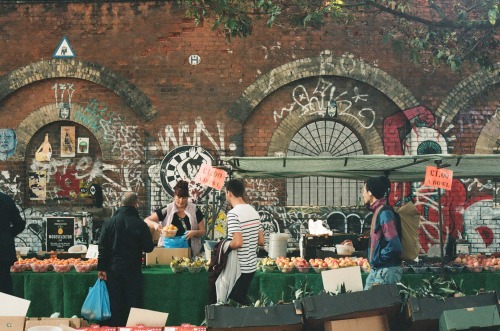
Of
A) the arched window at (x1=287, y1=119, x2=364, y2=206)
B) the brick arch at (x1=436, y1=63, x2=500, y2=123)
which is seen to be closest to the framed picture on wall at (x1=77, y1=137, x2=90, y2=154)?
the arched window at (x1=287, y1=119, x2=364, y2=206)

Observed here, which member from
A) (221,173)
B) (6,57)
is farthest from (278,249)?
(6,57)

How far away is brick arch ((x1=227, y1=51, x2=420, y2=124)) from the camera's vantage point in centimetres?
1617

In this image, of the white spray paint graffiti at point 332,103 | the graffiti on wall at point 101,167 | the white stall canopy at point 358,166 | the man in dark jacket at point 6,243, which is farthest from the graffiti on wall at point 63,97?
the man in dark jacket at point 6,243

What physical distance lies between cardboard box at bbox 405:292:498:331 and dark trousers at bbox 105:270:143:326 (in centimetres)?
358

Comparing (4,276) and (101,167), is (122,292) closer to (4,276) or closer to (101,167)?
(4,276)

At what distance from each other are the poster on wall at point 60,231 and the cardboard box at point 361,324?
10443 millimetres

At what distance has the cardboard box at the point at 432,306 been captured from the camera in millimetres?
5879

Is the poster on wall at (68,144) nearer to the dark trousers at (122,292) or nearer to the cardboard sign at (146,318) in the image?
the dark trousers at (122,292)

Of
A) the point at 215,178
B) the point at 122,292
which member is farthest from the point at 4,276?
the point at 215,178

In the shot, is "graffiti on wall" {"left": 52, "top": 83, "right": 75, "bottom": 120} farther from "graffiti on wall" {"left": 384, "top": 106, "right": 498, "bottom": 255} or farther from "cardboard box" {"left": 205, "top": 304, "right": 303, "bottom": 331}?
"cardboard box" {"left": 205, "top": 304, "right": 303, "bottom": 331}

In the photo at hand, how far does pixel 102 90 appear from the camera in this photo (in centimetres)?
1638

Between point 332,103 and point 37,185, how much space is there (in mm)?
6275

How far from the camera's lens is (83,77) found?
53.7ft

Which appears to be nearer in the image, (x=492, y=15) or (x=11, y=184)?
(x=492, y=15)
